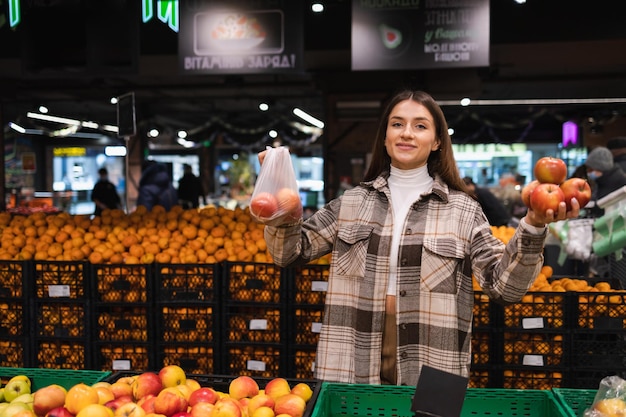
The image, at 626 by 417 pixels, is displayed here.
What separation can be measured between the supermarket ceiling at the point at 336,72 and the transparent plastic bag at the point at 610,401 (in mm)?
4173

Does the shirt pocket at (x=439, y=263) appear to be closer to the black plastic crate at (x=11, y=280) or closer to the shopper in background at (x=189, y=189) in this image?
the black plastic crate at (x=11, y=280)

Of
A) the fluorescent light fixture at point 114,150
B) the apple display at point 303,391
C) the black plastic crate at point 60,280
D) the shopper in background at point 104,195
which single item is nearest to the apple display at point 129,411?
the apple display at point 303,391

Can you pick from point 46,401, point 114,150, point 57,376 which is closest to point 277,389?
point 46,401

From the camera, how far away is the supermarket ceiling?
5105 mm

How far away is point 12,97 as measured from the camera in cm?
1132

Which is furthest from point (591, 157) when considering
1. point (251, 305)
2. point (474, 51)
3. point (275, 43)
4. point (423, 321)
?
point (423, 321)

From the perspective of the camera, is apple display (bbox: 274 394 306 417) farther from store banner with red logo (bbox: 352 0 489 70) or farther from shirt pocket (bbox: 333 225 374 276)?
store banner with red logo (bbox: 352 0 489 70)

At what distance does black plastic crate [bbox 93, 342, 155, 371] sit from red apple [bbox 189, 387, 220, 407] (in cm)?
223

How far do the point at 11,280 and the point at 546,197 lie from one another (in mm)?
3523

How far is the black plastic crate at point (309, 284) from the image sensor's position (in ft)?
12.3

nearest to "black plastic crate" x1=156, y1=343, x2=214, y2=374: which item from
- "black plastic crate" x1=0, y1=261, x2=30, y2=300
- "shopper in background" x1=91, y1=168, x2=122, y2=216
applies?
"black plastic crate" x1=0, y1=261, x2=30, y2=300

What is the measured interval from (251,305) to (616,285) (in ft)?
7.66

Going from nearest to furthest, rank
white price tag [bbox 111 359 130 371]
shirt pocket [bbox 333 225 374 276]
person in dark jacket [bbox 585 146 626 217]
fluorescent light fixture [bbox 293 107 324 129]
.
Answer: shirt pocket [bbox 333 225 374 276]
white price tag [bbox 111 359 130 371]
person in dark jacket [bbox 585 146 626 217]
fluorescent light fixture [bbox 293 107 324 129]

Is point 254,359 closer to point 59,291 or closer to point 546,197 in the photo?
point 59,291
